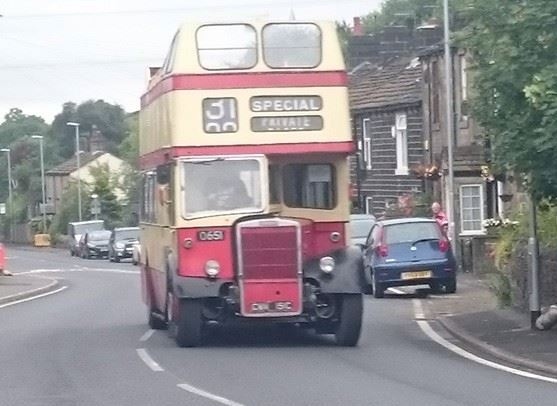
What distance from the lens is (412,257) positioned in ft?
106

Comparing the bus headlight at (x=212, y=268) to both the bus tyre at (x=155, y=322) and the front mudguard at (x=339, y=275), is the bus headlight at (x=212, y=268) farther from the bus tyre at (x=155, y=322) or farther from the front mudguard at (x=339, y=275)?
the bus tyre at (x=155, y=322)

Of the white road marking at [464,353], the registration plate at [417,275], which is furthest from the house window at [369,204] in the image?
the white road marking at [464,353]

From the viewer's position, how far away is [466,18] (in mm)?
20953

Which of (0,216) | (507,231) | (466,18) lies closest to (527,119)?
(466,18)

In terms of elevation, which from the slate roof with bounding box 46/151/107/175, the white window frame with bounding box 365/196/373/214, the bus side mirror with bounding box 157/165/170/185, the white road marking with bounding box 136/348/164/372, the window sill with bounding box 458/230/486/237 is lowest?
the white road marking with bounding box 136/348/164/372

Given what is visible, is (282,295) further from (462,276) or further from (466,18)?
(462,276)

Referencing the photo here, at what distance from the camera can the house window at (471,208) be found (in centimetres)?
4706

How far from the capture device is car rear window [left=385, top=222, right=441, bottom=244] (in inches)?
1282

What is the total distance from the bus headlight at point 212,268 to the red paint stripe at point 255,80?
2292mm

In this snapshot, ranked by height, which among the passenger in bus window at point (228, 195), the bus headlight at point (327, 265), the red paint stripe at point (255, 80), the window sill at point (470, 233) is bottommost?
the window sill at point (470, 233)

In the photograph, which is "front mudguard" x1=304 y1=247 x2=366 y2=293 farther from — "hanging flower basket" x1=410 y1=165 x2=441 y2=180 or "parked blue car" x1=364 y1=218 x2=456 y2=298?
"hanging flower basket" x1=410 y1=165 x2=441 y2=180

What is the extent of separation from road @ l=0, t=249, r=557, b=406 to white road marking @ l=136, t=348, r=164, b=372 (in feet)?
0.04

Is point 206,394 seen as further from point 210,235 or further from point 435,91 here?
point 435,91

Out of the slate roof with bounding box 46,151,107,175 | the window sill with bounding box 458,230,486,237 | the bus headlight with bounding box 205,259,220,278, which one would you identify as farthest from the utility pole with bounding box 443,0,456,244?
the slate roof with bounding box 46,151,107,175
